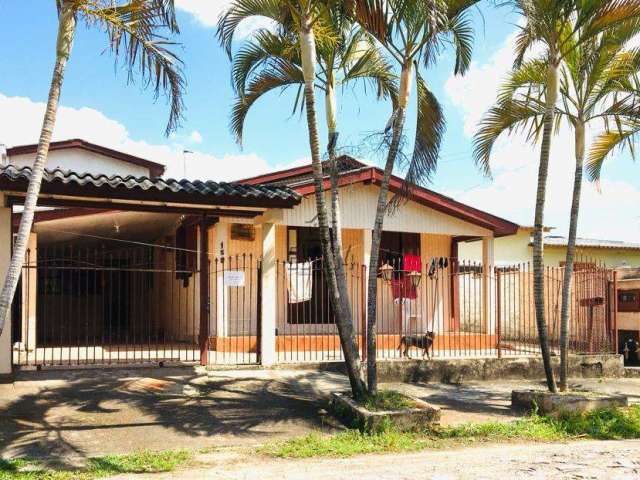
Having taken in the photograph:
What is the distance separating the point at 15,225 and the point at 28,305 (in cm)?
151

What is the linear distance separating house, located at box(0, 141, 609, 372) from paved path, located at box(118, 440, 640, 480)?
385 cm

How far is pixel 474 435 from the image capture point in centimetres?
755

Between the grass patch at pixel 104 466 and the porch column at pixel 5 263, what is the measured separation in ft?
9.43

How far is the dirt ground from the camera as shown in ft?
22.1

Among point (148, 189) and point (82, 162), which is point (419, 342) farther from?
point (82, 162)

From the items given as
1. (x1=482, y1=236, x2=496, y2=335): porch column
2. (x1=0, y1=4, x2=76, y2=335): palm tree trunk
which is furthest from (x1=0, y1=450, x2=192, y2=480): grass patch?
(x1=482, y1=236, x2=496, y2=335): porch column

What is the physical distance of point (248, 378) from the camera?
30.8ft

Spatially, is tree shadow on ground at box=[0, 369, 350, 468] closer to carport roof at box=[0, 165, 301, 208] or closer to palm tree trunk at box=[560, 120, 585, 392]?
carport roof at box=[0, 165, 301, 208]

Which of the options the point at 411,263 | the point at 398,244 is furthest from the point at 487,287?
the point at 398,244

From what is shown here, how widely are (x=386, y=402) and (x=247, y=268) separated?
18.0 ft

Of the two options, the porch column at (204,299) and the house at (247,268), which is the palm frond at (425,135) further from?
the porch column at (204,299)

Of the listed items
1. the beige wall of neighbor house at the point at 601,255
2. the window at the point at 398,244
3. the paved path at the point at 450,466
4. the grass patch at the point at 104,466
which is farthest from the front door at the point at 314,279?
the beige wall of neighbor house at the point at 601,255

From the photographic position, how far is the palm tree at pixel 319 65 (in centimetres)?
793

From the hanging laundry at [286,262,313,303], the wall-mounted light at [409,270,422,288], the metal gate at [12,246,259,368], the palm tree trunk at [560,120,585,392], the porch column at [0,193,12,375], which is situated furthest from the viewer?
the wall-mounted light at [409,270,422,288]
